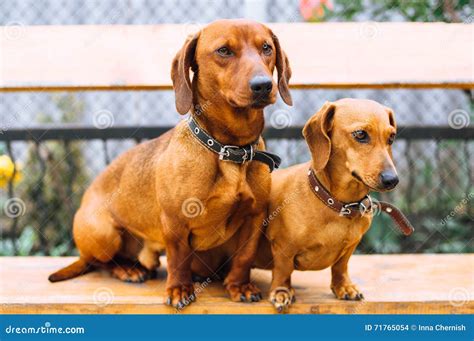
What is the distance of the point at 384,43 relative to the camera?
348 centimetres

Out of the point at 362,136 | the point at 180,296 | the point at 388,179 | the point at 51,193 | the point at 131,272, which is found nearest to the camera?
the point at 388,179

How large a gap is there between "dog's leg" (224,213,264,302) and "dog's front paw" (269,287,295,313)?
91mm

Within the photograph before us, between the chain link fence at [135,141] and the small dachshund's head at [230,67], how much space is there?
6.09ft

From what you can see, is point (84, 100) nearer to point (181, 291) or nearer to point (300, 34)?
point (300, 34)

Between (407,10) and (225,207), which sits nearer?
(225,207)

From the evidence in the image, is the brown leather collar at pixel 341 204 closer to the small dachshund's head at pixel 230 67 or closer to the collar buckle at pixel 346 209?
the collar buckle at pixel 346 209

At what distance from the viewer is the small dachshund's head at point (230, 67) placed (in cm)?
230

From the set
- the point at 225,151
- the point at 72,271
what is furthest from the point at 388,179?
the point at 72,271

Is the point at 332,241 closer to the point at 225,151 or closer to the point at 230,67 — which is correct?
the point at 225,151

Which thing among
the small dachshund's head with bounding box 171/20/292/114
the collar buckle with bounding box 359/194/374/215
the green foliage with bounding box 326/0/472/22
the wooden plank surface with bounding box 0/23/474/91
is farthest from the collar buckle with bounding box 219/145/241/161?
the green foliage with bounding box 326/0/472/22

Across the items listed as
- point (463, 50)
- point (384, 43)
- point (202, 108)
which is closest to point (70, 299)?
point (202, 108)

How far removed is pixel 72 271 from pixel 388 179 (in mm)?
1608

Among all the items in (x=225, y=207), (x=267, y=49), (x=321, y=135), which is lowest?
(x=225, y=207)

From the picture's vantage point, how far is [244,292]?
267 centimetres
